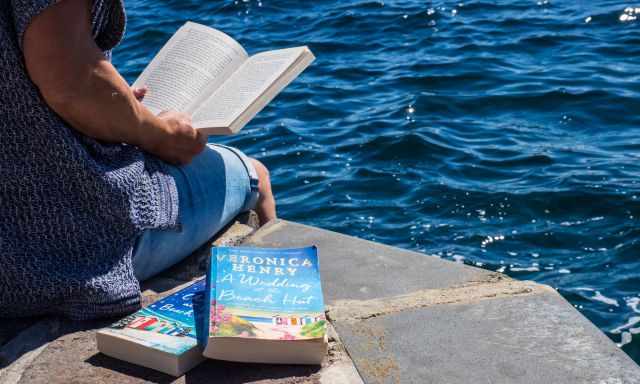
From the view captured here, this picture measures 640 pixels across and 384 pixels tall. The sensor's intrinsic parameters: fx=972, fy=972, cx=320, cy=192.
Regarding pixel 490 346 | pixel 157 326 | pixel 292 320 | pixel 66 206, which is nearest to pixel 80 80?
pixel 66 206

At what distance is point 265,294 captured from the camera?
7.20 feet

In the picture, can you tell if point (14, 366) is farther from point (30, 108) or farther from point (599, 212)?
point (599, 212)

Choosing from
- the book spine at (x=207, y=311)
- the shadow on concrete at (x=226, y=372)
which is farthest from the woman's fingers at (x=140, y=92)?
the shadow on concrete at (x=226, y=372)

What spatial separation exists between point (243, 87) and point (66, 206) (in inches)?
24.8

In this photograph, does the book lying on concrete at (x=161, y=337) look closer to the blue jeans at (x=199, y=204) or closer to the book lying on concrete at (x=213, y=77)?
the blue jeans at (x=199, y=204)

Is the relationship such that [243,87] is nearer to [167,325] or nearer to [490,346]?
[167,325]

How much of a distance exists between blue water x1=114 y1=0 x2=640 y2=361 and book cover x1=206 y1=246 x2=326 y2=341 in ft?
5.52

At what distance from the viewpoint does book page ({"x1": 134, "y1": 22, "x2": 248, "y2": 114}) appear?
2.69m

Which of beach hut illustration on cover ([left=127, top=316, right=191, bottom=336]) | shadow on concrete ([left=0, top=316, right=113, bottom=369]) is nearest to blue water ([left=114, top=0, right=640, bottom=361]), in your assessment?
beach hut illustration on cover ([left=127, top=316, right=191, bottom=336])

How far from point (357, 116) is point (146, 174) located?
3.44 metres

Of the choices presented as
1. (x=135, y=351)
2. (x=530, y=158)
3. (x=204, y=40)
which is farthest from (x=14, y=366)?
(x=530, y=158)

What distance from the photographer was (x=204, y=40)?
2.84 m

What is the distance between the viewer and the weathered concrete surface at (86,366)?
80.6 inches

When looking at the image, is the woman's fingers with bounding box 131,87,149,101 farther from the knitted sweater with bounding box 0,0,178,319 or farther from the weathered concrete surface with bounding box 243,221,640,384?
the weathered concrete surface with bounding box 243,221,640,384
